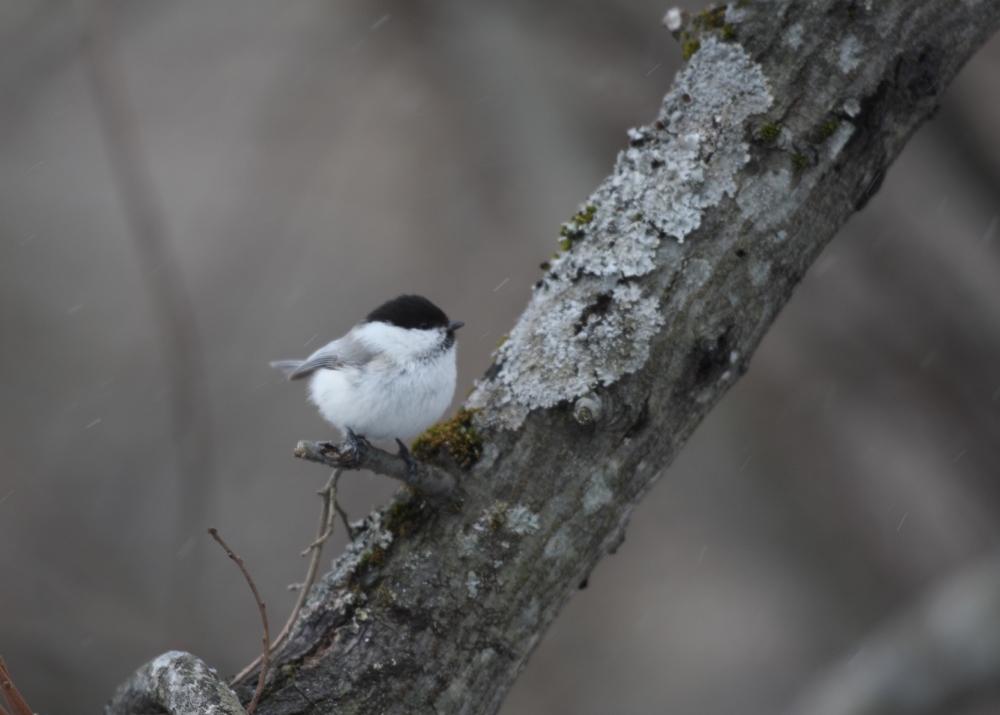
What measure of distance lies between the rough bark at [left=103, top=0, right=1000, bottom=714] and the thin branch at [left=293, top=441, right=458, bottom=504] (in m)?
0.09

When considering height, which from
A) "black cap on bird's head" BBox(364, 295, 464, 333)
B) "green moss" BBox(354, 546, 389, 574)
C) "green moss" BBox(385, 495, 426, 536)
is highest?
"black cap on bird's head" BBox(364, 295, 464, 333)

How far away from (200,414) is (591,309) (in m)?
2.37

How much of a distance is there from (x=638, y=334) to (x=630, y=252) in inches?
8.5

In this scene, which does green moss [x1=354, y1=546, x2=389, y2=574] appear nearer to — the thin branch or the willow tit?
the thin branch

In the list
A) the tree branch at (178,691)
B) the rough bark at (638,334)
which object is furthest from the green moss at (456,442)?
the tree branch at (178,691)

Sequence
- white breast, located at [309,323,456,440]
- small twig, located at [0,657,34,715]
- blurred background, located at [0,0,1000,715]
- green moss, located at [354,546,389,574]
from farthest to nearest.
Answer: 1. blurred background, located at [0,0,1000,715]
2. white breast, located at [309,323,456,440]
3. green moss, located at [354,546,389,574]
4. small twig, located at [0,657,34,715]

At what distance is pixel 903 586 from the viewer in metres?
3.93

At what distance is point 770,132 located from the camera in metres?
1.77

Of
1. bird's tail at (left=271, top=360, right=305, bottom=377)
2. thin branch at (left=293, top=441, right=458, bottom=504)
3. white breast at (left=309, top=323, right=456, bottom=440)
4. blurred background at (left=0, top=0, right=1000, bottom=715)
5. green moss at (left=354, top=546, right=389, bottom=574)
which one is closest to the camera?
thin branch at (left=293, top=441, right=458, bottom=504)

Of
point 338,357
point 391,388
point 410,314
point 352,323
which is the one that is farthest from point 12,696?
point 352,323

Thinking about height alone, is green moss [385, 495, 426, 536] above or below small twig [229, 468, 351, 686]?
above

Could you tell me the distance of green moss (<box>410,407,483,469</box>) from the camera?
175cm

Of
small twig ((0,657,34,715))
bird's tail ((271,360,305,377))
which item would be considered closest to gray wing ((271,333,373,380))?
bird's tail ((271,360,305,377))

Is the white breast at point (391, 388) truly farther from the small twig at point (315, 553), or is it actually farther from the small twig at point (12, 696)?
the small twig at point (12, 696)
